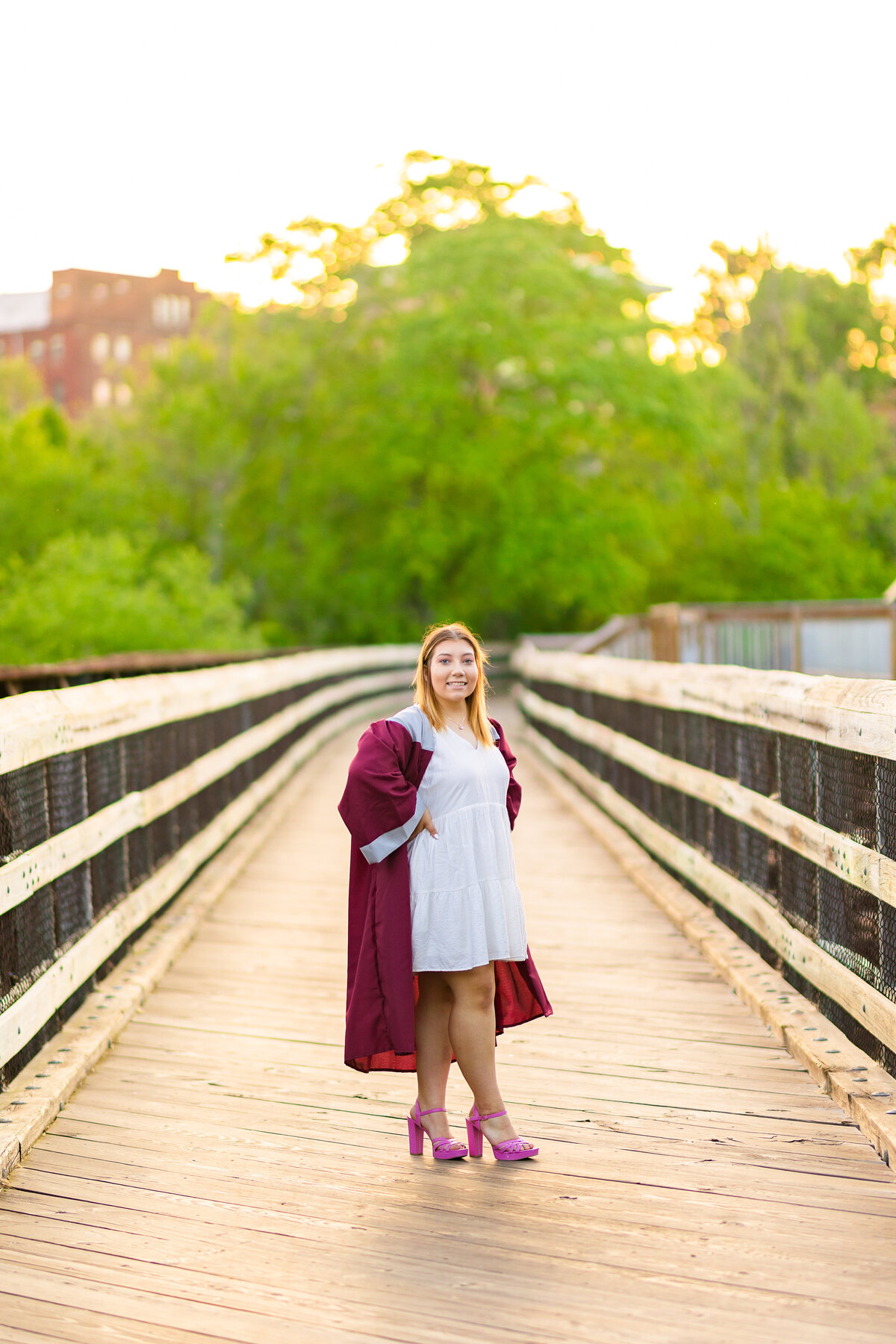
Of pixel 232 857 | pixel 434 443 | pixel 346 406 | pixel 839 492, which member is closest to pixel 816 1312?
pixel 232 857

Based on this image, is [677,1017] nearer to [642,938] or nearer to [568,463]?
[642,938]

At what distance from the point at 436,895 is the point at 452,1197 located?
2.46 feet

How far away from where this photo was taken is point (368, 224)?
39.2m

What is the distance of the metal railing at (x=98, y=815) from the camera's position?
4445 mm

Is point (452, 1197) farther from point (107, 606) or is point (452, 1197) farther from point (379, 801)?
point (107, 606)

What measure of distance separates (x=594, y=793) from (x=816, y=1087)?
7.03 meters

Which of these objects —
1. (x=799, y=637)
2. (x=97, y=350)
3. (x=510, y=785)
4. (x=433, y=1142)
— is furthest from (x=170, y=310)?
(x=433, y=1142)

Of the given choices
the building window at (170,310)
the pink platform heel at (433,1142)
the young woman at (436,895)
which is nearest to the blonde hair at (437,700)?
the young woman at (436,895)

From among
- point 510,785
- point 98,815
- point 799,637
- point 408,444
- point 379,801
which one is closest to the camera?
point 379,801

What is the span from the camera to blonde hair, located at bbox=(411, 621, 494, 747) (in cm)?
421

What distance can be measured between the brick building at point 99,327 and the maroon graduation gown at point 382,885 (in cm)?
8511

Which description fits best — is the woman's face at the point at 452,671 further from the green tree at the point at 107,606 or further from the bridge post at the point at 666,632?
the green tree at the point at 107,606

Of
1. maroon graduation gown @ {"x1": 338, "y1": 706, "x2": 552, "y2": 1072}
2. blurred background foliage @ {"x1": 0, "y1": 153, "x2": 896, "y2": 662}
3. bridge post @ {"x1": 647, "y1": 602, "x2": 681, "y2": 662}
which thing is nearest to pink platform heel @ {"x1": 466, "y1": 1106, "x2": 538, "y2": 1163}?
maroon graduation gown @ {"x1": 338, "y1": 706, "x2": 552, "y2": 1072}

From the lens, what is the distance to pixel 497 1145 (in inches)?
163
